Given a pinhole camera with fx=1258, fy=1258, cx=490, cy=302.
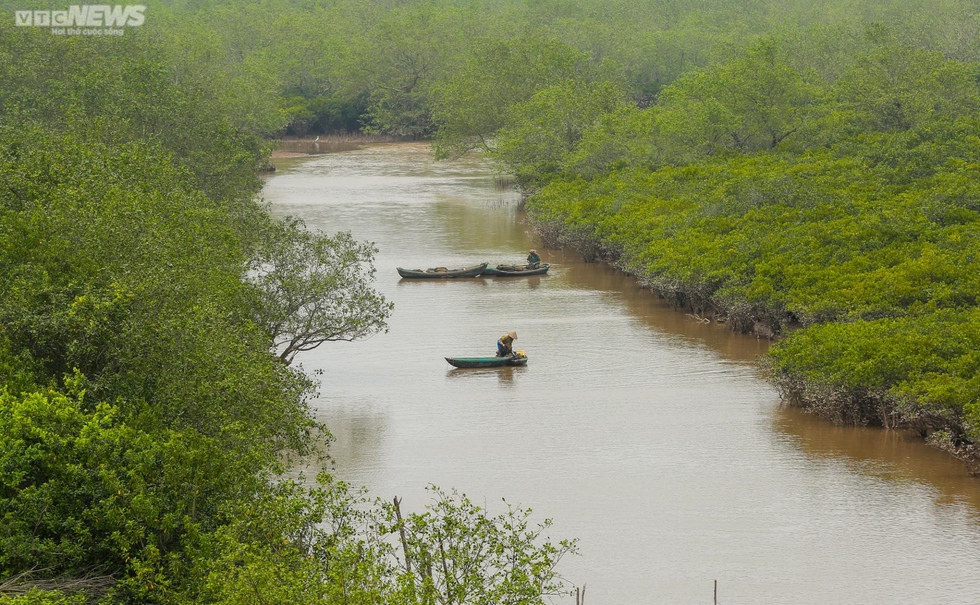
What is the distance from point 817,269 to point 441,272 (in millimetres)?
18557

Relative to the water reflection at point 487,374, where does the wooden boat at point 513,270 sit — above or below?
above

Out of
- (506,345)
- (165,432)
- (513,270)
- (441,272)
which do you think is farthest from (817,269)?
(165,432)

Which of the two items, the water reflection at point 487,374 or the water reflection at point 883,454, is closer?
the water reflection at point 883,454

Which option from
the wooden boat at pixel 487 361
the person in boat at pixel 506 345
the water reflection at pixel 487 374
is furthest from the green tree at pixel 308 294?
the person in boat at pixel 506 345

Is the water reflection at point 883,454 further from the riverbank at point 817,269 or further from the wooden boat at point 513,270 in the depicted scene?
the wooden boat at point 513,270

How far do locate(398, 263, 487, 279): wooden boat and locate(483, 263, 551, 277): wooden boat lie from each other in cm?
40

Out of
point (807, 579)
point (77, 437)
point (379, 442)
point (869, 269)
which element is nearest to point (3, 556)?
point (77, 437)

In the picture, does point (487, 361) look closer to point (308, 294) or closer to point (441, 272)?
point (308, 294)

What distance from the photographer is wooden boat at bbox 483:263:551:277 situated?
56219 millimetres

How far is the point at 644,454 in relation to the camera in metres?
32.0

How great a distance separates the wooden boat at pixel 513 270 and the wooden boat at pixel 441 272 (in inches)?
15.8

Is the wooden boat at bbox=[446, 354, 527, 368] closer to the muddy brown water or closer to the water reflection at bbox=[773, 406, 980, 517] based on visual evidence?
Result: the muddy brown water

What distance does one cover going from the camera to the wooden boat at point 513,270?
5622 cm

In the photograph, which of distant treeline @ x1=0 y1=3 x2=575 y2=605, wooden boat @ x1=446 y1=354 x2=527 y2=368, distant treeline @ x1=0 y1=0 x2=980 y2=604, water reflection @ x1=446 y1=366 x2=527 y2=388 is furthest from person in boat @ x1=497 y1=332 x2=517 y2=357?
distant treeline @ x1=0 y1=3 x2=575 y2=605
